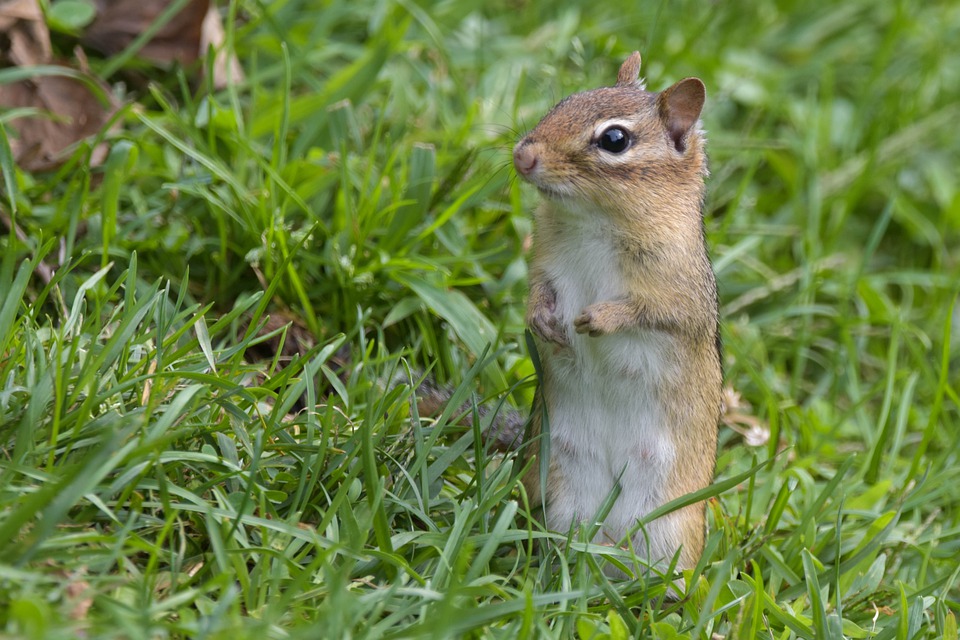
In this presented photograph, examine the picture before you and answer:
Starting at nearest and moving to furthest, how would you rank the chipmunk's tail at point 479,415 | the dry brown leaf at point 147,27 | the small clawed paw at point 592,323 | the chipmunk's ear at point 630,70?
the small clawed paw at point 592,323
the chipmunk's tail at point 479,415
the chipmunk's ear at point 630,70
the dry brown leaf at point 147,27

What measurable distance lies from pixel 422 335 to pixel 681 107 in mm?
1166

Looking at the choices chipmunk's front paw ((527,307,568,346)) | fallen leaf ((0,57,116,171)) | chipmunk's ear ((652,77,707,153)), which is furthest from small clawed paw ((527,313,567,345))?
fallen leaf ((0,57,116,171))

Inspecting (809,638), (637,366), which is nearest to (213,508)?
(637,366)

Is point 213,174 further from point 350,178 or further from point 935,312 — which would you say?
point 935,312

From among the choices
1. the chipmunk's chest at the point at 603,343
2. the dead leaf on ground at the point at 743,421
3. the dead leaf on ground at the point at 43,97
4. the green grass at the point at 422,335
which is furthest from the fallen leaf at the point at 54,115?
the dead leaf on ground at the point at 743,421

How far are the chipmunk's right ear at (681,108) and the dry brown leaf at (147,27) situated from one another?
2.03 metres

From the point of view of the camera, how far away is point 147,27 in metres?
4.49

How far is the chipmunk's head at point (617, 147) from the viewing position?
3150 millimetres

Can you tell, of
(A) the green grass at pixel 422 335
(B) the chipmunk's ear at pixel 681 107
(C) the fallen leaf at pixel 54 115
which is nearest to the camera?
(A) the green grass at pixel 422 335

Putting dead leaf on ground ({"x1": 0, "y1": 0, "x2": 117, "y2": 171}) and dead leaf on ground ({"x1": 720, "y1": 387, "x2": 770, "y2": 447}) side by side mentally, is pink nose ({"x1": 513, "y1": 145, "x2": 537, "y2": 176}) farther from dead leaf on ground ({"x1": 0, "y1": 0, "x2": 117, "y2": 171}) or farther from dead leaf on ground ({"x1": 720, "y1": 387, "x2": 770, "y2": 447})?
dead leaf on ground ({"x1": 0, "y1": 0, "x2": 117, "y2": 171})

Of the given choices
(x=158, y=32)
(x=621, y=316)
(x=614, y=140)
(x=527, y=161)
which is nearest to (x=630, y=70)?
(x=614, y=140)

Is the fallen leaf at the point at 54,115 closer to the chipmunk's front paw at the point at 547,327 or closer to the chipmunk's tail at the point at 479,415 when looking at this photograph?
the chipmunk's tail at the point at 479,415

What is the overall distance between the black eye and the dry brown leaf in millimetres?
2016

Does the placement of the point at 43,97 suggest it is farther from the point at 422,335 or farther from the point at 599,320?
the point at 599,320
